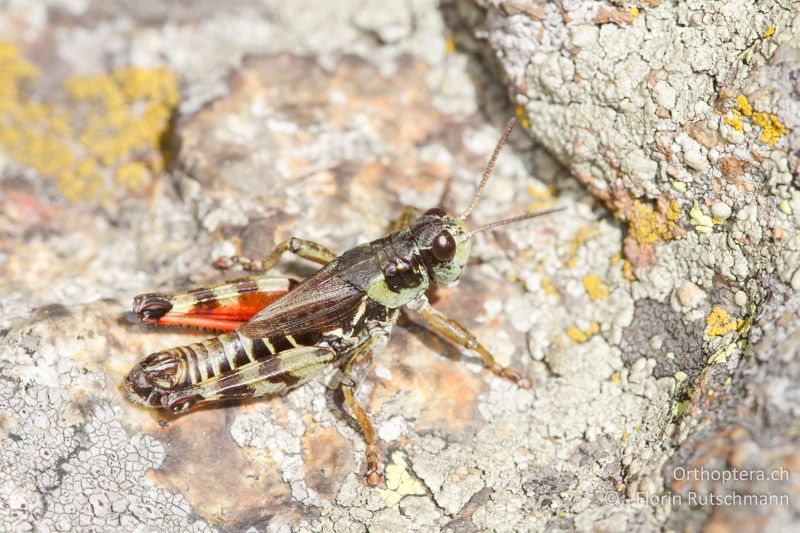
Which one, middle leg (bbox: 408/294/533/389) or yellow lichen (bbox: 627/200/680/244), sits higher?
yellow lichen (bbox: 627/200/680/244)

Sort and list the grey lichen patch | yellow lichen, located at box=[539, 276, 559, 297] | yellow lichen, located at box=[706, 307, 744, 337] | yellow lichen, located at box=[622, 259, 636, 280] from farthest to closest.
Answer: yellow lichen, located at box=[539, 276, 559, 297], yellow lichen, located at box=[622, 259, 636, 280], yellow lichen, located at box=[706, 307, 744, 337], the grey lichen patch

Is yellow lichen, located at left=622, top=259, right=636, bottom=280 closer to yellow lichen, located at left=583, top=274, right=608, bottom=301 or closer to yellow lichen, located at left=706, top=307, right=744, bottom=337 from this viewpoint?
yellow lichen, located at left=583, top=274, right=608, bottom=301

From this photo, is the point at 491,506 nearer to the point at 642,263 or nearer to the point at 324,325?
the point at 324,325

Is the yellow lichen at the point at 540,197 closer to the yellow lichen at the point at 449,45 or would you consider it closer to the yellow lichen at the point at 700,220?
the yellow lichen at the point at 700,220

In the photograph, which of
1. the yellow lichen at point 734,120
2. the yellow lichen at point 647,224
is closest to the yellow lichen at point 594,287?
the yellow lichen at point 647,224

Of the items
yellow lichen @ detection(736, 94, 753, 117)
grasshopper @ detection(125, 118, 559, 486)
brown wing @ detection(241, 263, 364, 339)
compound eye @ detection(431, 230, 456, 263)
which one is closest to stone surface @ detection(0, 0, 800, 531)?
yellow lichen @ detection(736, 94, 753, 117)

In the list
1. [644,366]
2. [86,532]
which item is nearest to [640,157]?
[644,366]

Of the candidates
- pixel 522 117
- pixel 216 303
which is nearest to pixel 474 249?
pixel 522 117
